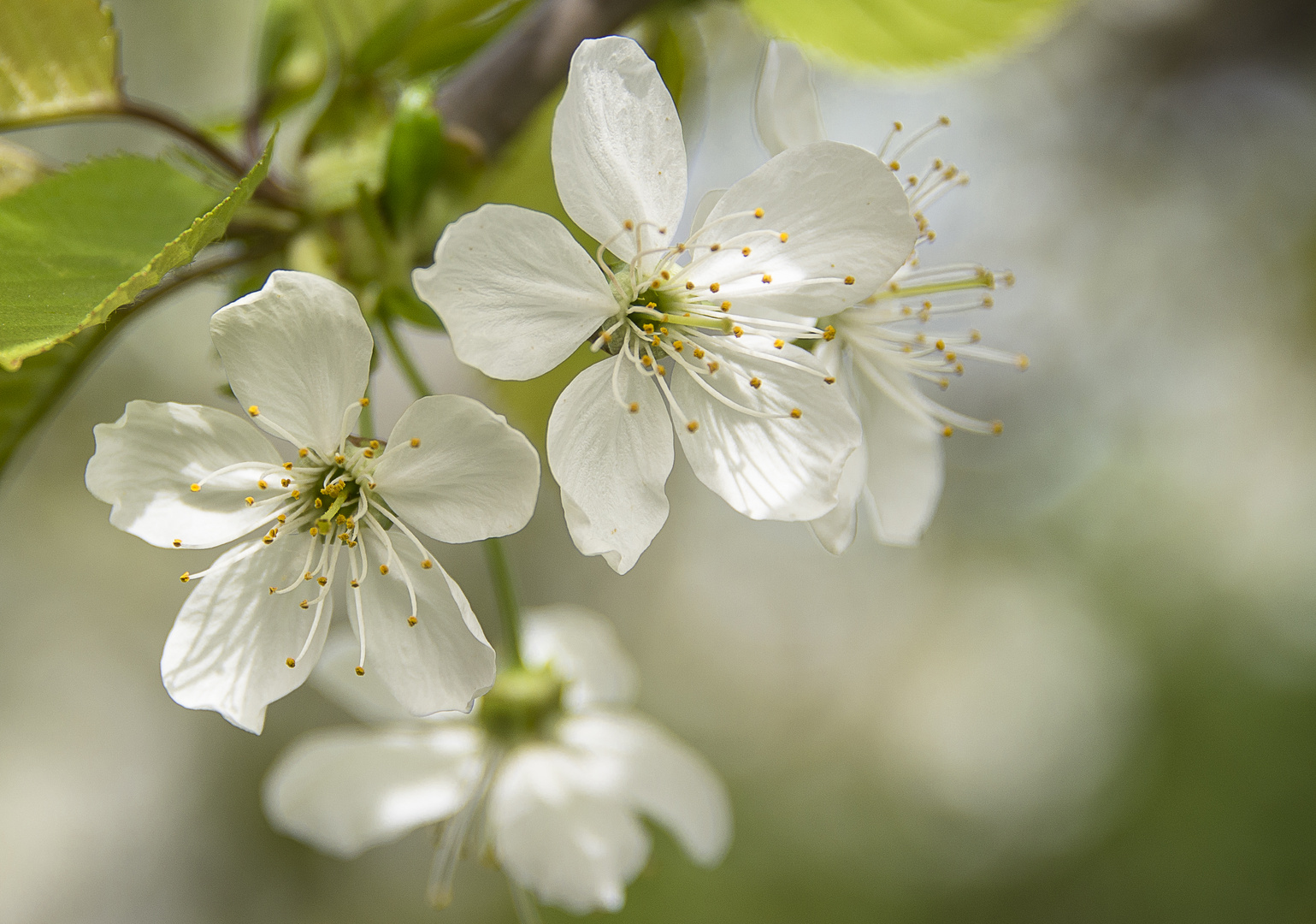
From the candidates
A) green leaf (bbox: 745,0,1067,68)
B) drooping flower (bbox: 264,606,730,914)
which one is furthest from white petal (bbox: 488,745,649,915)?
green leaf (bbox: 745,0,1067,68)

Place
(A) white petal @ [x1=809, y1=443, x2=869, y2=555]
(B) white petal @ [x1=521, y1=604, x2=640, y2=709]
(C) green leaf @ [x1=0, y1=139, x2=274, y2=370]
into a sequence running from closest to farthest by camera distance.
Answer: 1. (C) green leaf @ [x1=0, y1=139, x2=274, y2=370]
2. (A) white petal @ [x1=809, y1=443, x2=869, y2=555]
3. (B) white petal @ [x1=521, y1=604, x2=640, y2=709]

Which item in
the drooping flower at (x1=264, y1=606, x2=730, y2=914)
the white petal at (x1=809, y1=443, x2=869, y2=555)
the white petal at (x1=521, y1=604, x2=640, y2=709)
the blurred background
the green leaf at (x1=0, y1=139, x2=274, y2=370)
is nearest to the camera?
the green leaf at (x1=0, y1=139, x2=274, y2=370)

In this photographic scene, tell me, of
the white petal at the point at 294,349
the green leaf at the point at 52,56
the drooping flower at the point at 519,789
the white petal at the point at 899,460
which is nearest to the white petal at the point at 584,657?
the drooping flower at the point at 519,789

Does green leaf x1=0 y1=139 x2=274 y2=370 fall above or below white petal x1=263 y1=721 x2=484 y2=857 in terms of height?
above

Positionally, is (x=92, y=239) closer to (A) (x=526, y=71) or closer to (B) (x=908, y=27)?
(A) (x=526, y=71)

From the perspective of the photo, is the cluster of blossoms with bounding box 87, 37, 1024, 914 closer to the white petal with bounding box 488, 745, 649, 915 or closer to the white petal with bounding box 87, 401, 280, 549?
the white petal with bounding box 87, 401, 280, 549

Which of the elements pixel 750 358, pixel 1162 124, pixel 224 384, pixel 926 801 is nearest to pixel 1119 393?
pixel 1162 124
